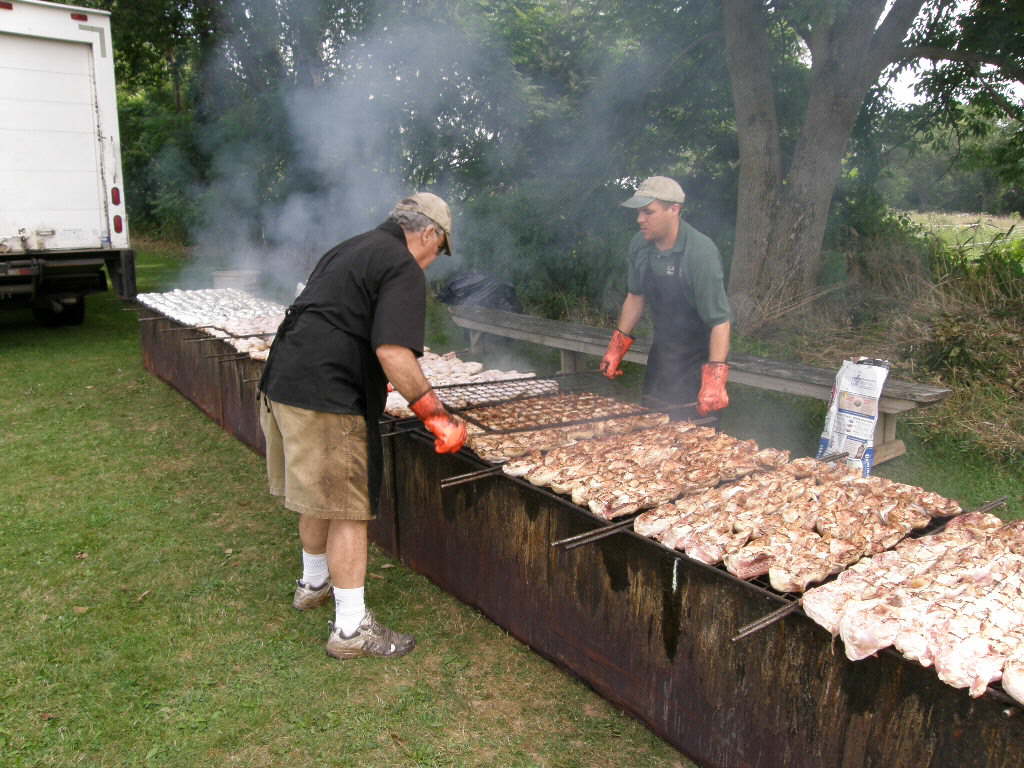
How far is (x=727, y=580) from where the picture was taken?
8.08ft

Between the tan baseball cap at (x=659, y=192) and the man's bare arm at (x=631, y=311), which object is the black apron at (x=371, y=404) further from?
the man's bare arm at (x=631, y=311)

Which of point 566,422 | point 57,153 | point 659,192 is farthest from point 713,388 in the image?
Result: point 57,153

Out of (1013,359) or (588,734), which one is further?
(1013,359)

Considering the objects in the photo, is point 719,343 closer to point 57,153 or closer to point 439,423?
point 439,423

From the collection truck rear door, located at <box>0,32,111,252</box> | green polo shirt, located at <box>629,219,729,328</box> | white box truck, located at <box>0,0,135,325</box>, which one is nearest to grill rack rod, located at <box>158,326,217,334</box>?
white box truck, located at <box>0,0,135,325</box>

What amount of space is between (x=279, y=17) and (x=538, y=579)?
37.7 feet

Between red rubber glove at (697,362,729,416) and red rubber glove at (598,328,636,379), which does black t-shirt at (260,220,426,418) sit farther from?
red rubber glove at (598,328,636,379)

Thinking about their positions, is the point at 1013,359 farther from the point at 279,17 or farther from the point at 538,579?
the point at 279,17

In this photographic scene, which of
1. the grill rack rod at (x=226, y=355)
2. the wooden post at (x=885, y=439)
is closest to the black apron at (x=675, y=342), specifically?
the wooden post at (x=885, y=439)

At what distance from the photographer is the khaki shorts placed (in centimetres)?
325

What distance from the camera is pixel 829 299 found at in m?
8.05

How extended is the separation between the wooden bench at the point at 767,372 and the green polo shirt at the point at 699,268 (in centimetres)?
115

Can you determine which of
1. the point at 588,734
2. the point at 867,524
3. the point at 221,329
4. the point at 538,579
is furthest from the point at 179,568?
the point at 867,524

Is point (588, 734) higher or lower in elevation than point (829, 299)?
lower
